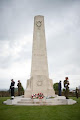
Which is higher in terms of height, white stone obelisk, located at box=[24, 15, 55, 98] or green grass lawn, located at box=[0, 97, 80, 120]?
white stone obelisk, located at box=[24, 15, 55, 98]

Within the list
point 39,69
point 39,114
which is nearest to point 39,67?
point 39,69

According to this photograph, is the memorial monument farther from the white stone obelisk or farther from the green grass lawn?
the green grass lawn

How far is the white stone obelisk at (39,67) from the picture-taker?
16.5m

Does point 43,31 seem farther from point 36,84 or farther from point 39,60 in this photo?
point 36,84

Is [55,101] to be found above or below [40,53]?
below

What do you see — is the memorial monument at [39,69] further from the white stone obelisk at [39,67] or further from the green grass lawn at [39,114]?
the green grass lawn at [39,114]

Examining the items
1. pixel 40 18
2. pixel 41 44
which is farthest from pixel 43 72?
pixel 40 18

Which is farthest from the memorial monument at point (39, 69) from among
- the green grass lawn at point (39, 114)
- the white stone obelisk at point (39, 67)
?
the green grass lawn at point (39, 114)

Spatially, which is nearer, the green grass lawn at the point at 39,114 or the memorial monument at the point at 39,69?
the green grass lawn at the point at 39,114

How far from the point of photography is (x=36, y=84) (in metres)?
16.5

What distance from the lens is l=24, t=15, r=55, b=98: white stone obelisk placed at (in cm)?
1650

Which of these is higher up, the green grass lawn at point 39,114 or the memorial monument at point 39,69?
the memorial monument at point 39,69

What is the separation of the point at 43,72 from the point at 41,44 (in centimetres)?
393

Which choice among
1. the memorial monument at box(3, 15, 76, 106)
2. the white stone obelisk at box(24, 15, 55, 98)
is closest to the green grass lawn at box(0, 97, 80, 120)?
the memorial monument at box(3, 15, 76, 106)
